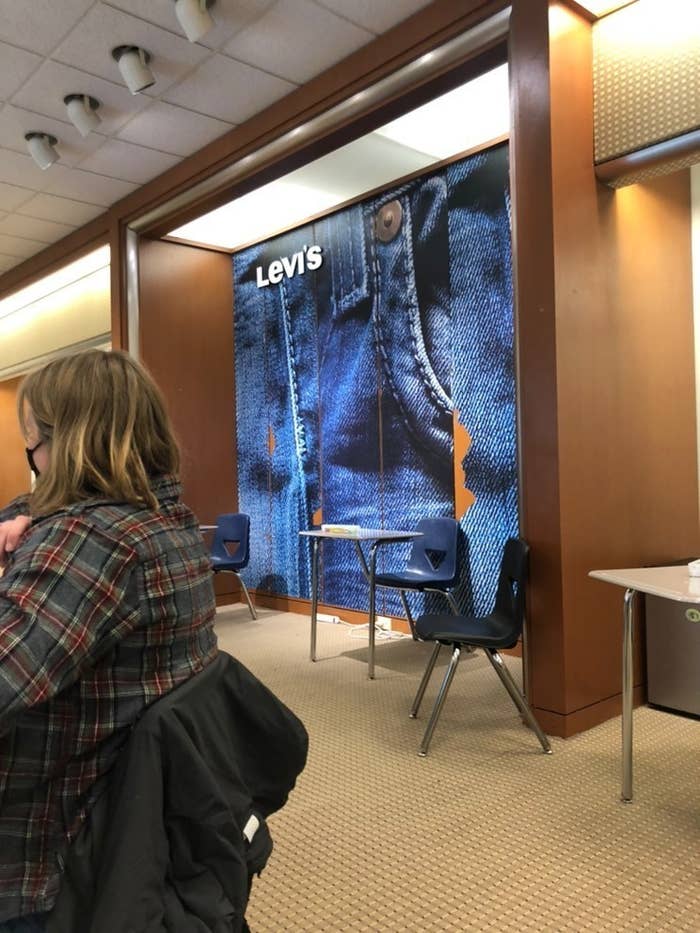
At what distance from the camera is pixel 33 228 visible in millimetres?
6203

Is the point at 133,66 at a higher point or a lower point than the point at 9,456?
higher

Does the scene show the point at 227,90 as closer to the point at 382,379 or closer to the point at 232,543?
the point at 382,379

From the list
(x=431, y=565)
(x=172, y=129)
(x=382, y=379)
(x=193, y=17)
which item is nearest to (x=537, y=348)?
(x=431, y=565)

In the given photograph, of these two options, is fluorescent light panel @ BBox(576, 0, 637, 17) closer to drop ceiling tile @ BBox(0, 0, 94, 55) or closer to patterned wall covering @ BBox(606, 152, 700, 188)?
patterned wall covering @ BBox(606, 152, 700, 188)

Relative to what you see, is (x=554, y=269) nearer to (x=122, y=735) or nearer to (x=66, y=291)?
(x=122, y=735)

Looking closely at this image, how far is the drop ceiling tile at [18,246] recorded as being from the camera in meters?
6.49

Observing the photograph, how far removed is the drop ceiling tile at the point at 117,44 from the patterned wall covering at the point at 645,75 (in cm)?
195

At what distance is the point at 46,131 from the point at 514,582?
3.84 m

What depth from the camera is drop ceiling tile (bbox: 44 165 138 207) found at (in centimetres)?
518

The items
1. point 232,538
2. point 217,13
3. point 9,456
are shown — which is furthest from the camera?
point 9,456

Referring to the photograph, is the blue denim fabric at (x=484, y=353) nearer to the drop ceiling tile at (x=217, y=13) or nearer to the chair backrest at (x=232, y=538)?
the drop ceiling tile at (x=217, y=13)

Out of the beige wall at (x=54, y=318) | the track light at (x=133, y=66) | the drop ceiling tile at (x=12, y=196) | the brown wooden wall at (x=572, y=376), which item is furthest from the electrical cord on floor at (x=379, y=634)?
the drop ceiling tile at (x=12, y=196)

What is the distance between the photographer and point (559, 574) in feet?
9.78

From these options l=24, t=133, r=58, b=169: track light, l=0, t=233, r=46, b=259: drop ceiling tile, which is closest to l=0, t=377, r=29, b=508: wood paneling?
l=0, t=233, r=46, b=259: drop ceiling tile
